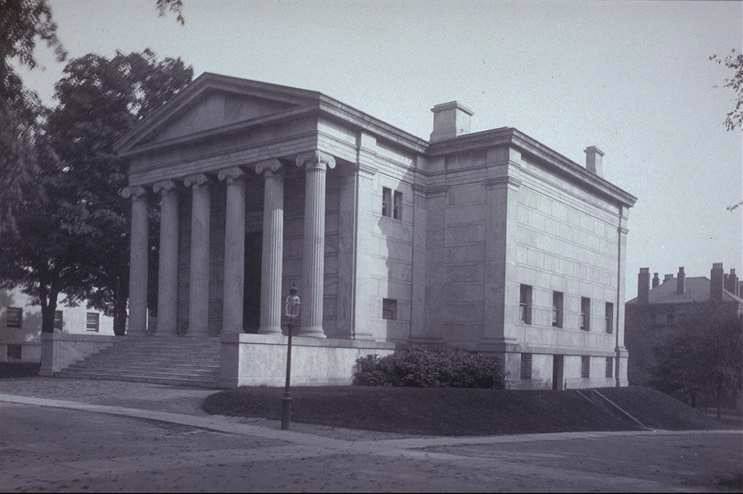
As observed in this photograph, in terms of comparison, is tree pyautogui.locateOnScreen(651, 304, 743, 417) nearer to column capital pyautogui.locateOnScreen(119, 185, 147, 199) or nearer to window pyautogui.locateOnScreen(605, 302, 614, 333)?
window pyautogui.locateOnScreen(605, 302, 614, 333)

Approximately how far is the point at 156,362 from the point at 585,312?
68.7ft

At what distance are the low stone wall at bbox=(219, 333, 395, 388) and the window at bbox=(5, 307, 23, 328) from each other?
1725 inches

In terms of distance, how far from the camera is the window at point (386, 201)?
34.1 metres

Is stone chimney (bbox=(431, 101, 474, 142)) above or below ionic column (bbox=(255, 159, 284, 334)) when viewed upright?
above

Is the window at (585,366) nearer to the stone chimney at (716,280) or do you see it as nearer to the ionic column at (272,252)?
the ionic column at (272,252)

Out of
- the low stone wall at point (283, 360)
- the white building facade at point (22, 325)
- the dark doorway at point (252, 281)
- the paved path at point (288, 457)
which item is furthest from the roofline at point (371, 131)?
the white building facade at point (22, 325)

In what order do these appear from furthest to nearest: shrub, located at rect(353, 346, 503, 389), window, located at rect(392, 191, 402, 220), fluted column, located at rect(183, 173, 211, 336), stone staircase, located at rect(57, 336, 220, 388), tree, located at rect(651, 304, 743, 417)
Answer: tree, located at rect(651, 304, 743, 417) → fluted column, located at rect(183, 173, 211, 336) → window, located at rect(392, 191, 402, 220) → shrub, located at rect(353, 346, 503, 389) → stone staircase, located at rect(57, 336, 220, 388)

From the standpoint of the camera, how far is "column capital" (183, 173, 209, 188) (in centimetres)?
3459

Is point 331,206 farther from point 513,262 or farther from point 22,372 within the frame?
point 22,372

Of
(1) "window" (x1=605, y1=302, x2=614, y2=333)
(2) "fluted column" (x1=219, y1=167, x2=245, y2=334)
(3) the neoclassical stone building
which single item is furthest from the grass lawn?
(1) "window" (x1=605, y1=302, x2=614, y2=333)

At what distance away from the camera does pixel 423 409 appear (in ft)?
77.9

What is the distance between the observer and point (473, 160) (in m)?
34.2

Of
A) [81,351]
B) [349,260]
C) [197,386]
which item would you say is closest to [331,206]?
[349,260]

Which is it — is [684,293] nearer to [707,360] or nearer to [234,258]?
[707,360]
